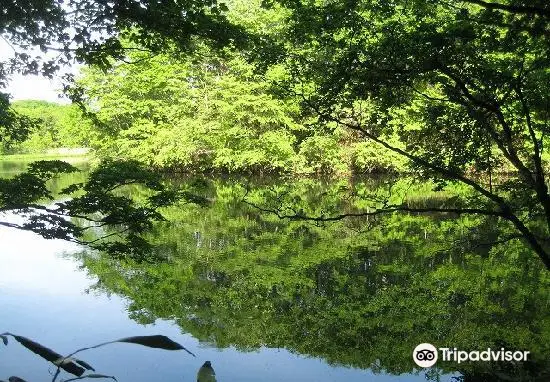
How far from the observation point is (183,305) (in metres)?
8.33

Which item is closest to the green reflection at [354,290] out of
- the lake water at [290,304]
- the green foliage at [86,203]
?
the lake water at [290,304]

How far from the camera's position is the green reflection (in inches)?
249

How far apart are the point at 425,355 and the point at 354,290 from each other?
253 cm

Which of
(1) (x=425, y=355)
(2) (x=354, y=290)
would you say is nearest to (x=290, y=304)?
(2) (x=354, y=290)

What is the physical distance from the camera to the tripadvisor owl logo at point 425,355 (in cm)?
597

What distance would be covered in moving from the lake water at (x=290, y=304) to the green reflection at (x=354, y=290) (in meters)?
0.03

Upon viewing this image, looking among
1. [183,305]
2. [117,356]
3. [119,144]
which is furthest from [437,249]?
[119,144]

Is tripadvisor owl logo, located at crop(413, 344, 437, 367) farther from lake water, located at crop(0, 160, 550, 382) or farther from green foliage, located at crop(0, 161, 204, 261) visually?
green foliage, located at crop(0, 161, 204, 261)

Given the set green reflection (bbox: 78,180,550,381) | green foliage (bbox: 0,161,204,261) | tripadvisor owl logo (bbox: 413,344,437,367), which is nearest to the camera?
green foliage (bbox: 0,161,204,261)

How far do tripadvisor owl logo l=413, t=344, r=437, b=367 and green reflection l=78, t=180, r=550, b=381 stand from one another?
96mm

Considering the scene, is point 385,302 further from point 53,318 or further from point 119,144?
point 119,144

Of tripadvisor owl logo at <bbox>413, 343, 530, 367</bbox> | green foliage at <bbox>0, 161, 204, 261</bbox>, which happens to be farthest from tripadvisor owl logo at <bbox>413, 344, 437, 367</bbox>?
green foliage at <bbox>0, 161, 204, 261</bbox>

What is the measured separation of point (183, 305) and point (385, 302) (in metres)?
3.29

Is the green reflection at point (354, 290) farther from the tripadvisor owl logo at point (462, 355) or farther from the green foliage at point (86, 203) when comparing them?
the green foliage at point (86, 203)
